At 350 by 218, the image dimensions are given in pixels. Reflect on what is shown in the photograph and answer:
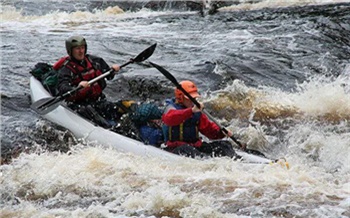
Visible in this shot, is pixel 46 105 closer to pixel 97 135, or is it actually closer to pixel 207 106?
pixel 97 135

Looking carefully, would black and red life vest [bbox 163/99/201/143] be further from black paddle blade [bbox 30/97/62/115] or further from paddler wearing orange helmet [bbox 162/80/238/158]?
black paddle blade [bbox 30/97/62/115]

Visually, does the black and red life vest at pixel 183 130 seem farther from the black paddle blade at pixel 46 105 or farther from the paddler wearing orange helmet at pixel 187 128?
the black paddle blade at pixel 46 105

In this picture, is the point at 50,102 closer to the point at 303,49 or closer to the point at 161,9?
the point at 303,49

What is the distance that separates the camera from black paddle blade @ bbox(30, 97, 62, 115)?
7501 mm

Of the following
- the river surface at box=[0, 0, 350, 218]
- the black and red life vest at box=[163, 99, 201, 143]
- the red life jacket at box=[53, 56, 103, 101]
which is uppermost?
the red life jacket at box=[53, 56, 103, 101]

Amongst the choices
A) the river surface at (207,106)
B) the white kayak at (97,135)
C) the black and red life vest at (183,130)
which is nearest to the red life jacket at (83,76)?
the white kayak at (97,135)

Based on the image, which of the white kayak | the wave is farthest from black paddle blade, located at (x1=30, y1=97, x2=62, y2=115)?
the wave

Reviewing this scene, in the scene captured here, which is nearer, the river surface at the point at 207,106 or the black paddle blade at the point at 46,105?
the river surface at the point at 207,106

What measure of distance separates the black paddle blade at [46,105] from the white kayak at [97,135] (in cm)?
10

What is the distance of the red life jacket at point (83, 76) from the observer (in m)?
7.81

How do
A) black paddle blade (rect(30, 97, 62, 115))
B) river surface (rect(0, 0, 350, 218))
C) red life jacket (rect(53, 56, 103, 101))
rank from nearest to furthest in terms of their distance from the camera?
1. river surface (rect(0, 0, 350, 218))
2. black paddle blade (rect(30, 97, 62, 115))
3. red life jacket (rect(53, 56, 103, 101))

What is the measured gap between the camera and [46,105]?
298 inches

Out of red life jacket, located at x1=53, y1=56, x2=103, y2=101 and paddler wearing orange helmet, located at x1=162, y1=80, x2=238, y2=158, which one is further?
red life jacket, located at x1=53, y1=56, x2=103, y2=101

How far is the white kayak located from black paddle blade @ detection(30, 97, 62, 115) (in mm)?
102
